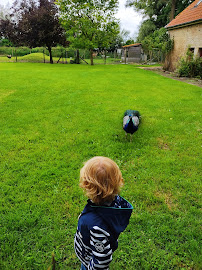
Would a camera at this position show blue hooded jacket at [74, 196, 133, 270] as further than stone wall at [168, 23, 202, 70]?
No

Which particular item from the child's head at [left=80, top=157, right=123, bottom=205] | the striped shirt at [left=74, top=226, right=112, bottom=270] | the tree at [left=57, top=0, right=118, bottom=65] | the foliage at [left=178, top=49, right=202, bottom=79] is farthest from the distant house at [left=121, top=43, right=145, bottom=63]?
the striped shirt at [left=74, top=226, right=112, bottom=270]

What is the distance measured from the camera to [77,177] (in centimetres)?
420

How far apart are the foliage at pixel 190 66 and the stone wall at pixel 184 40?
25.0 inches

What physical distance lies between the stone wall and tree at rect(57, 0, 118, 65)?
8.23 m

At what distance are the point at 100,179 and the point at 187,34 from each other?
19.5 metres

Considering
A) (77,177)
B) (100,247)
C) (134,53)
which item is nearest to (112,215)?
(100,247)

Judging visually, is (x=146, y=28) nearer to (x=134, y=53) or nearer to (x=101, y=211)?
(x=134, y=53)

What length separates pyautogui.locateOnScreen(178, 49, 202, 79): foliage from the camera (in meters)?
14.7

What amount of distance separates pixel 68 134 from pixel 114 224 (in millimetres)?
4621

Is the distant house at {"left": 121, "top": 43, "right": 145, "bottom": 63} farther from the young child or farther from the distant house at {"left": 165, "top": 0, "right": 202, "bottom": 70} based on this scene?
the young child

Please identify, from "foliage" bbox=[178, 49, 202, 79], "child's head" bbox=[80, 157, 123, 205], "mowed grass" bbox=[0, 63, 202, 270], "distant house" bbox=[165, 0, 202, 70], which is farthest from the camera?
"distant house" bbox=[165, 0, 202, 70]

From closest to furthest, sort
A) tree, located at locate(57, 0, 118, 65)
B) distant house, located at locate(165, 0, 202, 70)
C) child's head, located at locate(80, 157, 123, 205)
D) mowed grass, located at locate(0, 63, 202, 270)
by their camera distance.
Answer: child's head, located at locate(80, 157, 123, 205) → mowed grass, located at locate(0, 63, 202, 270) → distant house, located at locate(165, 0, 202, 70) → tree, located at locate(57, 0, 118, 65)

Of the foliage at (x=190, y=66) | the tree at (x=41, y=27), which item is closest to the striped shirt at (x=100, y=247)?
the foliage at (x=190, y=66)

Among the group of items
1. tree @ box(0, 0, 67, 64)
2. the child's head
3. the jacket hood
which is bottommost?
the jacket hood
